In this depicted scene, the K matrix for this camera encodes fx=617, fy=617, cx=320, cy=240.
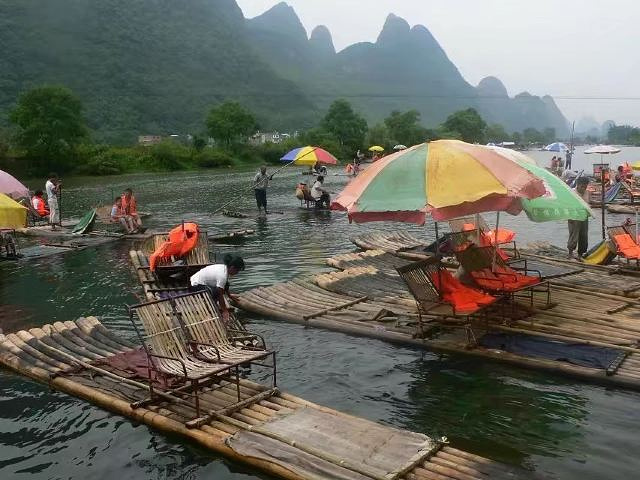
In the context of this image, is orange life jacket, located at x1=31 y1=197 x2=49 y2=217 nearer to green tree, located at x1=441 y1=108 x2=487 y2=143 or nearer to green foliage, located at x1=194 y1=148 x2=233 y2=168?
green foliage, located at x1=194 y1=148 x2=233 y2=168

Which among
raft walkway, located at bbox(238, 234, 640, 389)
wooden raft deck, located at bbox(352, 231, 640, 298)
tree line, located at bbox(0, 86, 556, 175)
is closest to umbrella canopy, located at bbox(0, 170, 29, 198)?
raft walkway, located at bbox(238, 234, 640, 389)

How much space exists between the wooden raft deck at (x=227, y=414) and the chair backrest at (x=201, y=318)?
0.56 meters

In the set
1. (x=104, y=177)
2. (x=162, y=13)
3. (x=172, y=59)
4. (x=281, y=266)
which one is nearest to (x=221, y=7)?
(x=162, y=13)

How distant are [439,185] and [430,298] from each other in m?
1.94

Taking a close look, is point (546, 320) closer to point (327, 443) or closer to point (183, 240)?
point (327, 443)

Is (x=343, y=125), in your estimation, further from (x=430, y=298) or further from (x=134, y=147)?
(x=430, y=298)

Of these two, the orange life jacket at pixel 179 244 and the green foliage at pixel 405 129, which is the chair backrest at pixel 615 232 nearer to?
the orange life jacket at pixel 179 244

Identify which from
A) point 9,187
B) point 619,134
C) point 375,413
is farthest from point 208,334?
point 619,134

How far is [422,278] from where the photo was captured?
28.3ft

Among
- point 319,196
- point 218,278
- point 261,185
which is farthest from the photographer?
point 319,196

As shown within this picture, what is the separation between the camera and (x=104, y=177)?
56.3 meters

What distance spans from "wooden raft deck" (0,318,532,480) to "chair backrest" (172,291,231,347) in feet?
1.83

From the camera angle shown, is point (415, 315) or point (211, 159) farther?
point (211, 159)

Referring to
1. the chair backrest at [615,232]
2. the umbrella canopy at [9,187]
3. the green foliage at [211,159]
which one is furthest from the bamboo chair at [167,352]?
the green foliage at [211,159]
